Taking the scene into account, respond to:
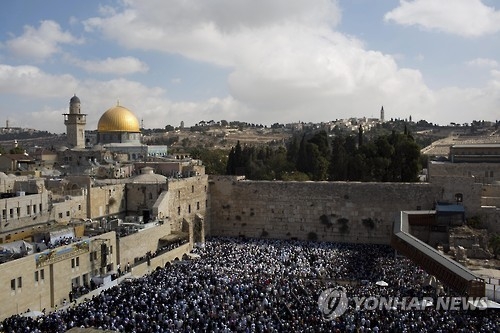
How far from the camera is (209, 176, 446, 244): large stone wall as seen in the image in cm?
3192

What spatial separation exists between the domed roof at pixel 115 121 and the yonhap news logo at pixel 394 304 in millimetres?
36604

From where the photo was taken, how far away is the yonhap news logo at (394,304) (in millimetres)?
16906

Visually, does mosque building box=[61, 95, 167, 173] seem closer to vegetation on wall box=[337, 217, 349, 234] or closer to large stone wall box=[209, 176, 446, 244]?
large stone wall box=[209, 176, 446, 244]

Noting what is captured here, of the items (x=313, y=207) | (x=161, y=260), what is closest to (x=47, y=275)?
(x=161, y=260)

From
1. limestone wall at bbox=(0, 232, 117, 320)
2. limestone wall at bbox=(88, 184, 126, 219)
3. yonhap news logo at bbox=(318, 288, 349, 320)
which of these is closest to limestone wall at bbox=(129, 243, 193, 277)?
limestone wall at bbox=(0, 232, 117, 320)

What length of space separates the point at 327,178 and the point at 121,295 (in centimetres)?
2741

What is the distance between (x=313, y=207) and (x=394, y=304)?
16.1 m

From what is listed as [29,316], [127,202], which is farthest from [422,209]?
[29,316]

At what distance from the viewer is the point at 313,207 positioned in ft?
110

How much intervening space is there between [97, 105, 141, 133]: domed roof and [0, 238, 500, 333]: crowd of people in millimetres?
27133

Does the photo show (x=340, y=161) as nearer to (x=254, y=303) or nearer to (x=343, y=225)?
(x=343, y=225)

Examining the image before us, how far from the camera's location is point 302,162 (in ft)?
146

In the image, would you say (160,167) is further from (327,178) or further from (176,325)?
(176,325)

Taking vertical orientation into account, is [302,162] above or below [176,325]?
above
